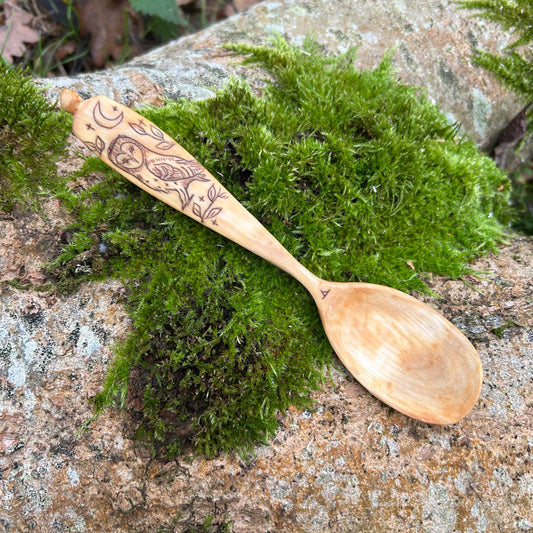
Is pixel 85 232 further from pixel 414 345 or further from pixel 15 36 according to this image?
pixel 15 36

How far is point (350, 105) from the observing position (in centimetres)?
174

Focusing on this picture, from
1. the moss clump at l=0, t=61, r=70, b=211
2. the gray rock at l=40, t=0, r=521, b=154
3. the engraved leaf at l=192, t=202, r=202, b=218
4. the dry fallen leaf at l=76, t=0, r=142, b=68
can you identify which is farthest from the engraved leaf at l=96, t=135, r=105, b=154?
the dry fallen leaf at l=76, t=0, r=142, b=68

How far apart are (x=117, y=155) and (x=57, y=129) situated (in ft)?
1.07

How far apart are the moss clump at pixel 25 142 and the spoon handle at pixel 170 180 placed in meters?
0.20

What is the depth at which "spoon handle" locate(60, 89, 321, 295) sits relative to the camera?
1.50 metres

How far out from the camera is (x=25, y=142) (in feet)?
5.06

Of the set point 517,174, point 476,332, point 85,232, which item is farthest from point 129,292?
point 517,174

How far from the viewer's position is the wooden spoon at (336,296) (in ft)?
4.86

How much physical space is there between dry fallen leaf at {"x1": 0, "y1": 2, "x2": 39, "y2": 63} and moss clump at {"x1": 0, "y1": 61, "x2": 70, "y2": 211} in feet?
4.73

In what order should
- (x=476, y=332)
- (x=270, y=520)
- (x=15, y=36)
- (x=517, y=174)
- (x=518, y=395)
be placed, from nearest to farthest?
1. (x=270, y=520)
2. (x=518, y=395)
3. (x=476, y=332)
4. (x=15, y=36)
5. (x=517, y=174)

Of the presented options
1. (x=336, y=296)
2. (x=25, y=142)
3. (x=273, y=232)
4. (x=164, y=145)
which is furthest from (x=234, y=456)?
(x=25, y=142)

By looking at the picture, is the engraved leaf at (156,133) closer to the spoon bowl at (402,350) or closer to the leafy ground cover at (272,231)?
the leafy ground cover at (272,231)

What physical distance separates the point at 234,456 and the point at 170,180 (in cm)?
97

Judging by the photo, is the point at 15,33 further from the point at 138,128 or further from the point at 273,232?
the point at 273,232
